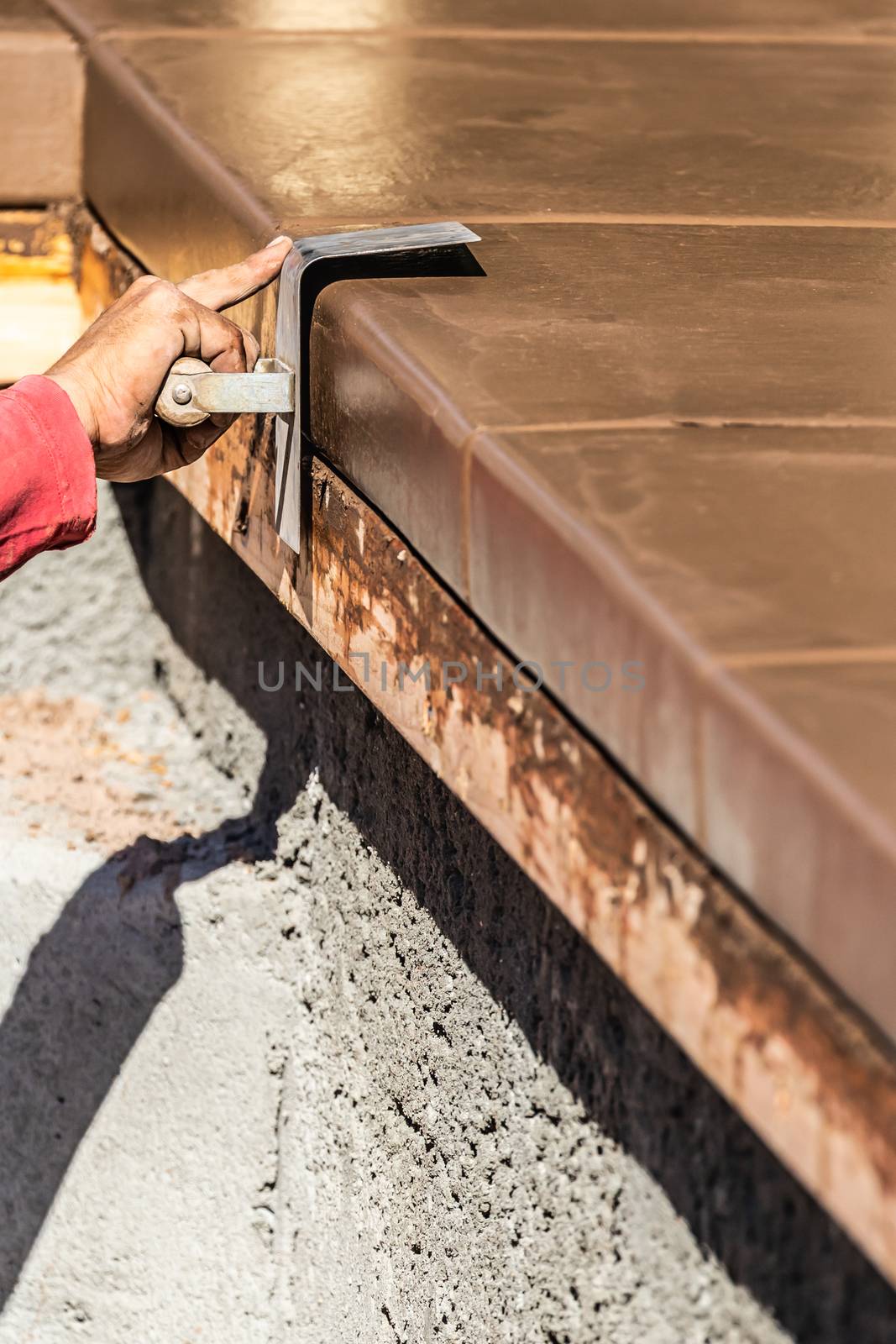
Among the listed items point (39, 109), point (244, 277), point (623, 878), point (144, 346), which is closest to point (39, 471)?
point (144, 346)

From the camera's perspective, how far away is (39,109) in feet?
6.21

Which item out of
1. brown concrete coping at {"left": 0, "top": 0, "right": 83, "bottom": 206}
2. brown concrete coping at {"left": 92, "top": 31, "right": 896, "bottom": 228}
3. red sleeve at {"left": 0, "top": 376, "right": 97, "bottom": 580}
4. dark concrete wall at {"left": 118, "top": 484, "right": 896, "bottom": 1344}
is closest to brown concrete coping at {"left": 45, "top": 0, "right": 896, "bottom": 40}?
brown concrete coping at {"left": 92, "top": 31, "right": 896, "bottom": 228}

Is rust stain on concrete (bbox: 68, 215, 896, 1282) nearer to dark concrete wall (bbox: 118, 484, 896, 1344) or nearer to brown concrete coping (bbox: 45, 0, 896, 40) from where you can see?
dark concrete wall (bbox: 118, 484, 896, 1344)

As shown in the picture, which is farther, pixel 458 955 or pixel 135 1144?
pixel 135 1144

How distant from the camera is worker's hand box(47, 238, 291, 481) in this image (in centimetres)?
134

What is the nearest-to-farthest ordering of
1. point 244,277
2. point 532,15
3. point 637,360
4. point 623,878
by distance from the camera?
point 623,878
point 637,360
point 244,277
point 532,15

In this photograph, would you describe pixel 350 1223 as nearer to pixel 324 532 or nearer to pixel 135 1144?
pixel 135 1144

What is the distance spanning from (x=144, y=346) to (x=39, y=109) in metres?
0.73

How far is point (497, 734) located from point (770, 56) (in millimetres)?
Result: 1492

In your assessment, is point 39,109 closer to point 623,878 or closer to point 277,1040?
point 277,1040

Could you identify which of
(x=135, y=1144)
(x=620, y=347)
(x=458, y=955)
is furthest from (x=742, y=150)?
(x=135, y=1144)

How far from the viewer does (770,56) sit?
2189 millimetres

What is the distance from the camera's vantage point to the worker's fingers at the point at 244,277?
1366 millimetres

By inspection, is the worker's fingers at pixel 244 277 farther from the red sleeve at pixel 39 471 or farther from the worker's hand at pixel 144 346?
the red sleeve at pixel 39 471
